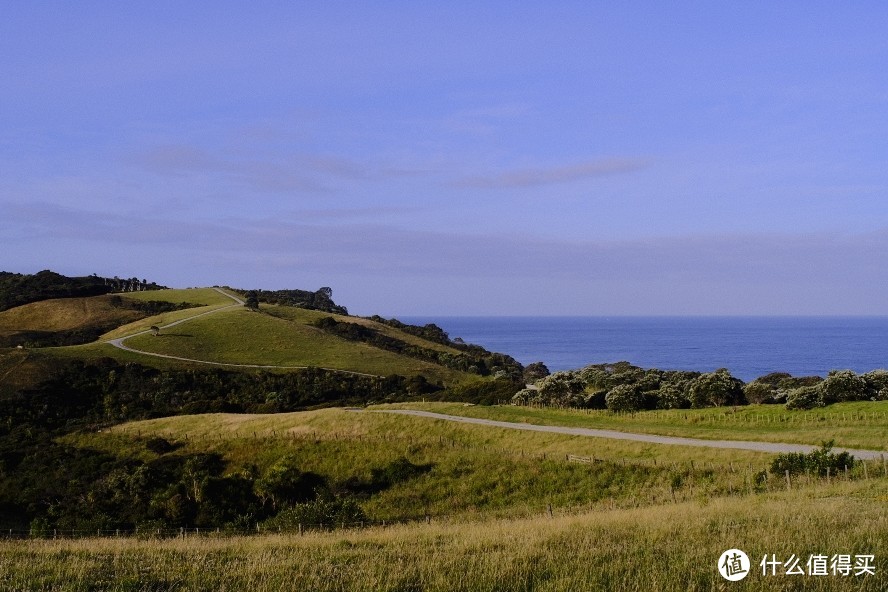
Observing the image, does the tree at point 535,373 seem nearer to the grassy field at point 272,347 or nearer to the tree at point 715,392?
the grassy field at point 272,347

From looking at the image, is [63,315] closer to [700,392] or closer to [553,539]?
[700,392]

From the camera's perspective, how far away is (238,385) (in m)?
78.8

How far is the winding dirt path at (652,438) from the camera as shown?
102ft

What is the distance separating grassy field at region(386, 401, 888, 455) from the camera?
3466 centimetres

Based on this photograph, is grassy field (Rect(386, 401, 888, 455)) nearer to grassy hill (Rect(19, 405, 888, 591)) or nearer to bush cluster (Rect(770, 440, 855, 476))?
grassy hill (Rect(19, 405, 888, 591))

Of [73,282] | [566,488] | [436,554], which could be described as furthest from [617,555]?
[73,282]

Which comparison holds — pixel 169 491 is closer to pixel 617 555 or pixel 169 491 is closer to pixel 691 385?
pixel 617 555

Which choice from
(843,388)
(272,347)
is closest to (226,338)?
(272,347)

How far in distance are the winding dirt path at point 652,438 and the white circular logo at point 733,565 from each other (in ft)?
65.0

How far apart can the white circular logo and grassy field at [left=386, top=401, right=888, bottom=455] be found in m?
24.8

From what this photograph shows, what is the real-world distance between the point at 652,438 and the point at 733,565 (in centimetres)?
2882

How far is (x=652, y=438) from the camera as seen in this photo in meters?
37.3

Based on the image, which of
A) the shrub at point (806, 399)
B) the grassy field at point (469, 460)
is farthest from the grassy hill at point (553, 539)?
the shrub at point (806, 399)

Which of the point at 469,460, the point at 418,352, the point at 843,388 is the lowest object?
the point at 469,460
